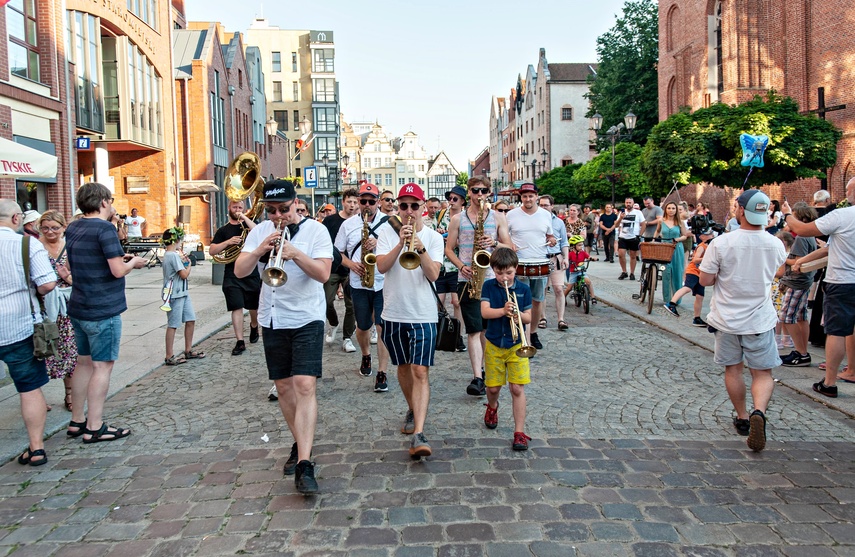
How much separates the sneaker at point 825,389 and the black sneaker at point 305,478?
16.4 feet

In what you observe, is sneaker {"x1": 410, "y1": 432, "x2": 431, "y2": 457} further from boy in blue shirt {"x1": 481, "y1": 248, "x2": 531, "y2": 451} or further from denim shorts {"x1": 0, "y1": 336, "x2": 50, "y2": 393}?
denim shorts {"x1": 0, "y1": 336, "x2": 50, "y2": 393}

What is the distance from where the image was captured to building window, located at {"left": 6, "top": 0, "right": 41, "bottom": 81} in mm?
17188

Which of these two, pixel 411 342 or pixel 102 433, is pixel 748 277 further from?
pixel 102 433

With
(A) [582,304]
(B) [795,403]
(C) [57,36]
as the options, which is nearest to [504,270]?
(B) [795,403]

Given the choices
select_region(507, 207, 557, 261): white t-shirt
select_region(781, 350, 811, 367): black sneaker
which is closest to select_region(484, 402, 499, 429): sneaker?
select_region(507, 207, 557, 261): white t-shirt

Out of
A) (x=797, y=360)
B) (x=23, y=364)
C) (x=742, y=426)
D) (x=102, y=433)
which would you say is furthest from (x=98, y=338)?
(x=797, y=360)

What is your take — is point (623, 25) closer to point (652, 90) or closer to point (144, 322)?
point (652, 90)

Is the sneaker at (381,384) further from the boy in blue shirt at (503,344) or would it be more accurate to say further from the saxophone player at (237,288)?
the saxophone player at (237,288)

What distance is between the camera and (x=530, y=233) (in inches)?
341

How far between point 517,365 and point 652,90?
2075 inches

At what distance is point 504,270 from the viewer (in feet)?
17.8

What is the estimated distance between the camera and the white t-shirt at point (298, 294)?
472 centimetres

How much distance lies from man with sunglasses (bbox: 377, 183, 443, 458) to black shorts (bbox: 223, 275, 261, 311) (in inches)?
150

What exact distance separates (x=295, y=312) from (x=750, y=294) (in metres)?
3.53
